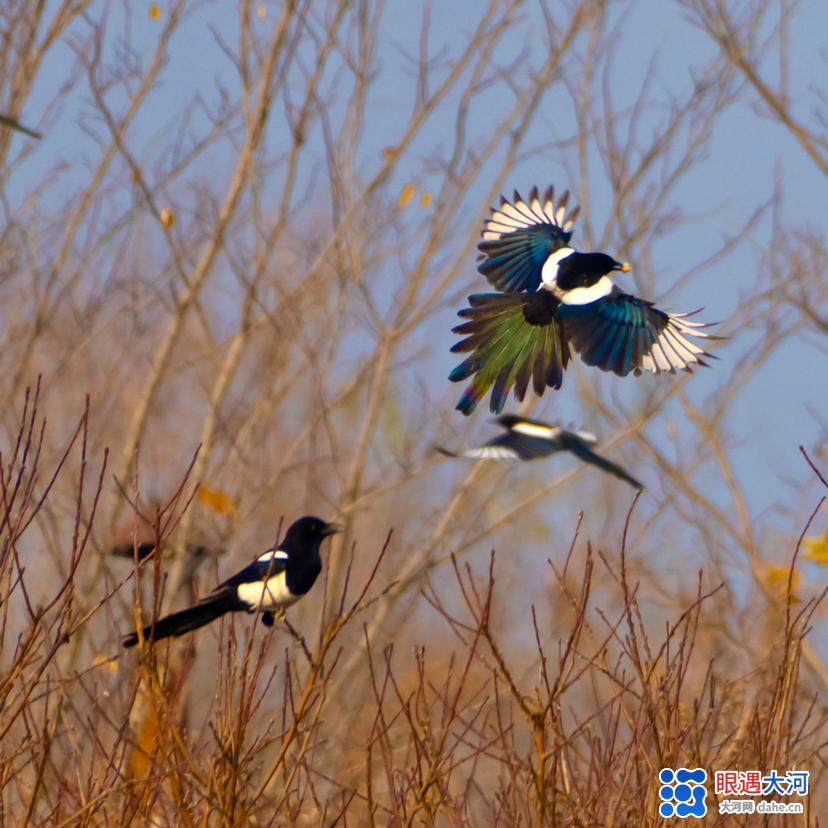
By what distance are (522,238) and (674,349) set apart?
0.61 m

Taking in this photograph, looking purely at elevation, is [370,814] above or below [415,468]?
below

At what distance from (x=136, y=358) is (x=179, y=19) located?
225cm

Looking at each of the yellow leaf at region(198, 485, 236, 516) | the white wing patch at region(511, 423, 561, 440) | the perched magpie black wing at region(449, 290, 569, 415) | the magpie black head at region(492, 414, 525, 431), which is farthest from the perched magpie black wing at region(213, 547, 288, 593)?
the yellow leaf at region(198, 485, 236, 516)

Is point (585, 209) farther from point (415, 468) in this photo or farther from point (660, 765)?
point (660, 765)

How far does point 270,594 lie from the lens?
3764mm

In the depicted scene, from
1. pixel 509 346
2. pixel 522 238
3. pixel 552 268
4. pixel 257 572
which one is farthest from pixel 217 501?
pixel 509 346

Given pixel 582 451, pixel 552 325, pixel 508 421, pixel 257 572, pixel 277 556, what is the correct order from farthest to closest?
pixel 508 421 → pixel 582 451 → pixel 277 556 → pixel 257 572 → pixel 552 325

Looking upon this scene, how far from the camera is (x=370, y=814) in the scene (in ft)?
8.59

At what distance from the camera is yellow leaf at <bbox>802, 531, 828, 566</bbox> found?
6324mm

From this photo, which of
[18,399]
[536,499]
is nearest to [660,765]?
[536,499]

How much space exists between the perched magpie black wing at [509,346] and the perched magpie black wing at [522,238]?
15 cm

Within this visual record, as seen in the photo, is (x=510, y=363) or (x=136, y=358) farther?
(x=136, y=358)

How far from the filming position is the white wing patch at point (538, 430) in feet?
16.1

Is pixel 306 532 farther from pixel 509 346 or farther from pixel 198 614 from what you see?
pixel 509 346
